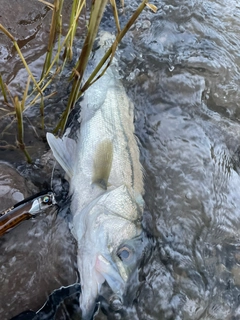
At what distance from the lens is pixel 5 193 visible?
115 inches

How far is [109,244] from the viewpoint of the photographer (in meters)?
2.66

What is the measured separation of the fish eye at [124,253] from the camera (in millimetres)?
2619

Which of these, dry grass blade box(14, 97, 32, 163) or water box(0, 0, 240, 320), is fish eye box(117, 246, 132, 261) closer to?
water box(0, 0, 240, 320)

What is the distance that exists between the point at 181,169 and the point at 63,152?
1.13 m

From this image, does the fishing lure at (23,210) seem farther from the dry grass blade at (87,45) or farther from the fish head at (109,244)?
the dry grass blade at (87,45)

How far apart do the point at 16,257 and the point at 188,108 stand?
2.31m

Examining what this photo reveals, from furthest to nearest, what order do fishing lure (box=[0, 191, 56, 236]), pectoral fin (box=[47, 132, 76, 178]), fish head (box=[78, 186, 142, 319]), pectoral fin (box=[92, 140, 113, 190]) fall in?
pectoral fin (box=[47, 132, 76, 178]), pectoral fin (box=[92, 140, 113, 190]), fishing lure (box=[0, 191, 56, 236]), fish head (box=[78, 186, 142, 319])

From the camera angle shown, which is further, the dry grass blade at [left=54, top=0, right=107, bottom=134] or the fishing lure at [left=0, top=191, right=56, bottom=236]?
the fishing lure at [left=0, top=191, right=56, bottom=236]

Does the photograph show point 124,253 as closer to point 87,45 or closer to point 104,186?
point 104,186

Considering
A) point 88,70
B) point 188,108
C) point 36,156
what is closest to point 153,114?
point 188,108

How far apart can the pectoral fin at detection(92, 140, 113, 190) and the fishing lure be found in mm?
403

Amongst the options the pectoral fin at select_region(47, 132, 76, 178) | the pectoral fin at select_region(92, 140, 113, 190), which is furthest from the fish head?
the pectoral fin at select_region(47, 132, 76, 178)

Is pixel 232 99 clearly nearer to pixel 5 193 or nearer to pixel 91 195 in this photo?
pixel 91 195

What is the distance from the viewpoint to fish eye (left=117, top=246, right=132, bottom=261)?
2.62 metres
